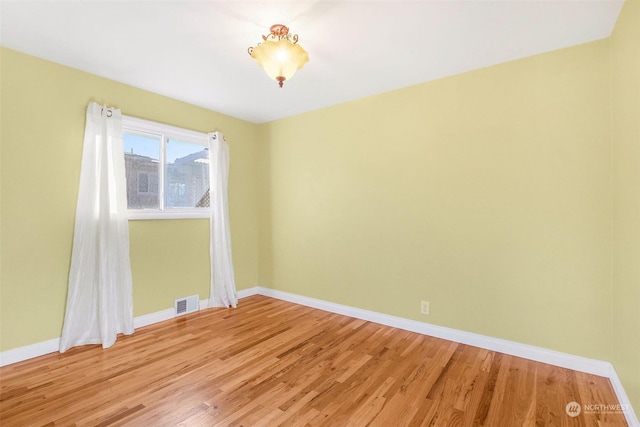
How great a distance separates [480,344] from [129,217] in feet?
11.8

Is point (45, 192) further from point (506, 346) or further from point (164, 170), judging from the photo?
point (506, 346)

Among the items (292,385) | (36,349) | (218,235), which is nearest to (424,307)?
(292,385)

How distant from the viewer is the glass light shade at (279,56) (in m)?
1.90

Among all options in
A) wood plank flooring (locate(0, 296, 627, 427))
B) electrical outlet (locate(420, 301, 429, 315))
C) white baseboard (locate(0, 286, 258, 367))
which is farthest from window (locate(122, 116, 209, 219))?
electrical outlet (locate(420, 301, 429, 315))

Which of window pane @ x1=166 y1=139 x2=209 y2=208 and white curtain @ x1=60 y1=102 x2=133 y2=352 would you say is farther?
window pane @ x1=166 y1=139 x2=209 y2=208

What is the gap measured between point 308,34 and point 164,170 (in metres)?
2.22

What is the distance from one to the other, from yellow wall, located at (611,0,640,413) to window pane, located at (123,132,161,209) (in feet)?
12.9

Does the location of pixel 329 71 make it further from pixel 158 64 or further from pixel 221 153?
pixel 221 153

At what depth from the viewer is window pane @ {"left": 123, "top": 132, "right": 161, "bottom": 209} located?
9.81 feet

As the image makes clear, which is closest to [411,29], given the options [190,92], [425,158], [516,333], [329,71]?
[329,71]

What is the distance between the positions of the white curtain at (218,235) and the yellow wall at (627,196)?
140 inches

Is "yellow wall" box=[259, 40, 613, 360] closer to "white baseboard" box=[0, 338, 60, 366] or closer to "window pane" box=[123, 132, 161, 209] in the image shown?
"window pane" box=[123, 132, 161, 209]

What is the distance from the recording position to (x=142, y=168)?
3.09 meters

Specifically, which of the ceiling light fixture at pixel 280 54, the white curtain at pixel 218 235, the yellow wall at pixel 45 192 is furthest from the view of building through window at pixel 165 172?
the ceiling light fixture at pixel 280 54
